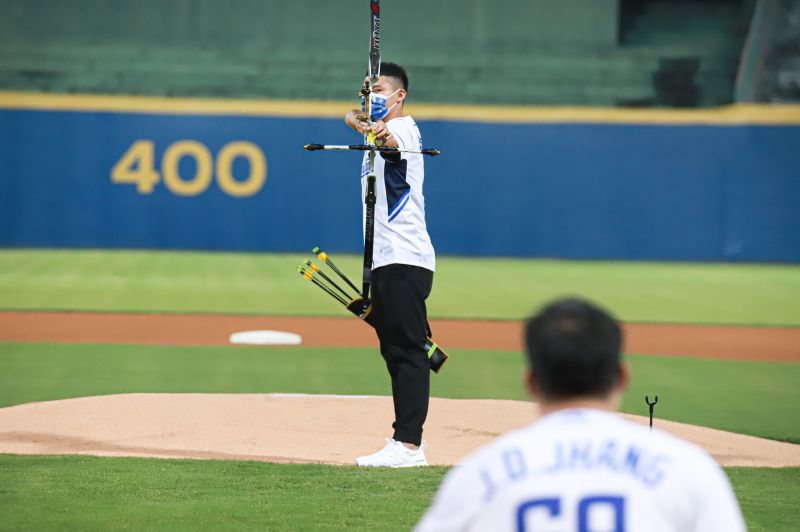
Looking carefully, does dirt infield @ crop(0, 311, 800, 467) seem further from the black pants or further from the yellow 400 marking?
the yellow 400 marking

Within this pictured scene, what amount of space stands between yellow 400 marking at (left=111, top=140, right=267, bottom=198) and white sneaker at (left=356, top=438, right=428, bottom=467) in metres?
19.3

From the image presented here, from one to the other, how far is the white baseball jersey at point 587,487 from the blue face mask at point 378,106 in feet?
15.5

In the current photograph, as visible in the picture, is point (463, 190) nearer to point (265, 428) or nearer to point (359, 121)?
point (265, 428)

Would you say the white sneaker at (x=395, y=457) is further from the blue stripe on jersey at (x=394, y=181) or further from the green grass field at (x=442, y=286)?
the green grass field at (x=442, y=286)

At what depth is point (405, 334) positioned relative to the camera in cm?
679

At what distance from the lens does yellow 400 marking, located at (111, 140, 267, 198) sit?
25719 millimetres

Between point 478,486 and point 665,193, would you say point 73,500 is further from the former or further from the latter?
point 665,193

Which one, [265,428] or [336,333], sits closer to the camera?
[265,428]

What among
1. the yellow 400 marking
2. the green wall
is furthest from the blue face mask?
the green wall

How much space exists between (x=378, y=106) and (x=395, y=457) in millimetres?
Result: 1854

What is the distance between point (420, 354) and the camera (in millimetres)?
Answer: 6871

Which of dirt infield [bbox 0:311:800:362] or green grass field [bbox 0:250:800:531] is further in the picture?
dirt infield [bbox 0:311:800:362]

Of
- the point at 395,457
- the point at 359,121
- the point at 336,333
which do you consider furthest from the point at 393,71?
the point at 336,333

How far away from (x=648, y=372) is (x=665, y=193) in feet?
49.2
